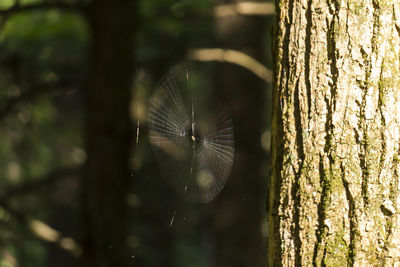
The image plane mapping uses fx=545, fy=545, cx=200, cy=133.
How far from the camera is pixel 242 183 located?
20.8 ft

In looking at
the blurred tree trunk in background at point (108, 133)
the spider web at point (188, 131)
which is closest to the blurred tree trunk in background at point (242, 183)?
the blurred tree trunk in background at point (108, 133)

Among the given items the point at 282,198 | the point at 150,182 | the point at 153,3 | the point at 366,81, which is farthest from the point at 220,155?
the point at 150,182

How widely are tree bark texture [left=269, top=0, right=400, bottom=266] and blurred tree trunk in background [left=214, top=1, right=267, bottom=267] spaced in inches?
160

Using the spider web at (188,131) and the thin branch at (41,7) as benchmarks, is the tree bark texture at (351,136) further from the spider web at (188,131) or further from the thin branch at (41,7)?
the thin branch at (41,7)

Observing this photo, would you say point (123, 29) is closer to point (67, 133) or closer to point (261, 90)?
point (261, 90)

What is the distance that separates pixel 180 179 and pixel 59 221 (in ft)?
32.9

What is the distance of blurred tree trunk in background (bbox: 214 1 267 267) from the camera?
6246mm

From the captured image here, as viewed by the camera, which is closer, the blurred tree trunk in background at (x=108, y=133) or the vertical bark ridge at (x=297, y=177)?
the vertical bark ridge at (x=297, y=177)

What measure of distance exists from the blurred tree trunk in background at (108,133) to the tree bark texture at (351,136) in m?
3.26

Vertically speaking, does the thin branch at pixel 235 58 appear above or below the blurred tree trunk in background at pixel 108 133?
above

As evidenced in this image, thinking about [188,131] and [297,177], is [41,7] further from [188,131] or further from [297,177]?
[297,177]

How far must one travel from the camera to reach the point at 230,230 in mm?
6293

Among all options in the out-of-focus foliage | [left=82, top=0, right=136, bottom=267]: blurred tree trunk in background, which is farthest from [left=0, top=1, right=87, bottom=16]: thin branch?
the out-of-focus foliage

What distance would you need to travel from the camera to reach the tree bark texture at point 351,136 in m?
1.97
